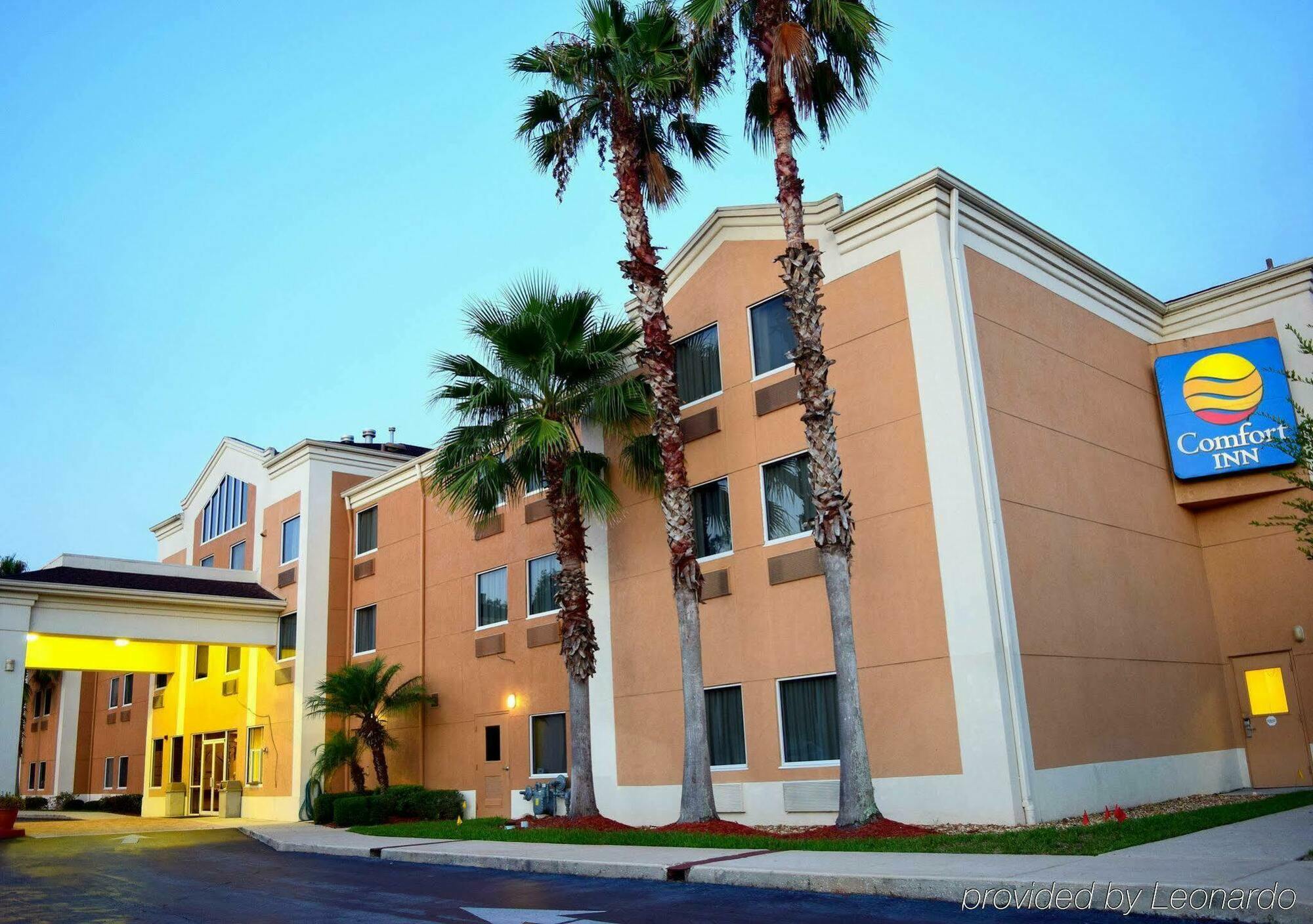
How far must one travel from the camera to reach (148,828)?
26.5 m

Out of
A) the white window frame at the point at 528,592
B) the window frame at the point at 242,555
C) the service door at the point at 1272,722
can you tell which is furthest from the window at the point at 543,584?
the window frame at the point at 242,555

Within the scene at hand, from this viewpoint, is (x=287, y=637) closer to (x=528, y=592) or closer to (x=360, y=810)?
(x=360, y=810)

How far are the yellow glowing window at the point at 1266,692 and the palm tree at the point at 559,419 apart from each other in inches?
474

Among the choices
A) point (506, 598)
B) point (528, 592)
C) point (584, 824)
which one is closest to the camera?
point (584, 824)

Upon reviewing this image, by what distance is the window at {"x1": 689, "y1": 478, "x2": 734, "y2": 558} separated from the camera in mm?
18453

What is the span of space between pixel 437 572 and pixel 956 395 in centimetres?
1524

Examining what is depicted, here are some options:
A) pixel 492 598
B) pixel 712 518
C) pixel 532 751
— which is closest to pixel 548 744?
pixel 532 751

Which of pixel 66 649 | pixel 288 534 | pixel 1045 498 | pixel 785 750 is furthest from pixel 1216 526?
pixel 66 649

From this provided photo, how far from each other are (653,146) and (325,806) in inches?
666

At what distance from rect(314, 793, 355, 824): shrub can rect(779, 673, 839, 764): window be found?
12.3 meters

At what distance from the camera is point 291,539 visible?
30.9m

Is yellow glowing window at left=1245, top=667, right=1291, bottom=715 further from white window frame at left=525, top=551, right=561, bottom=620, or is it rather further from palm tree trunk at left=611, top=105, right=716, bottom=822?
white window frame at left=525, top=551, right=561, bottom=620

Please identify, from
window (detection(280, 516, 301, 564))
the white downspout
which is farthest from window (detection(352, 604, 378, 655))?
the white downspout

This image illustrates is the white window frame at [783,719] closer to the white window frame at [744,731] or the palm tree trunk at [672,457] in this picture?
the white window frame at [744,731]
